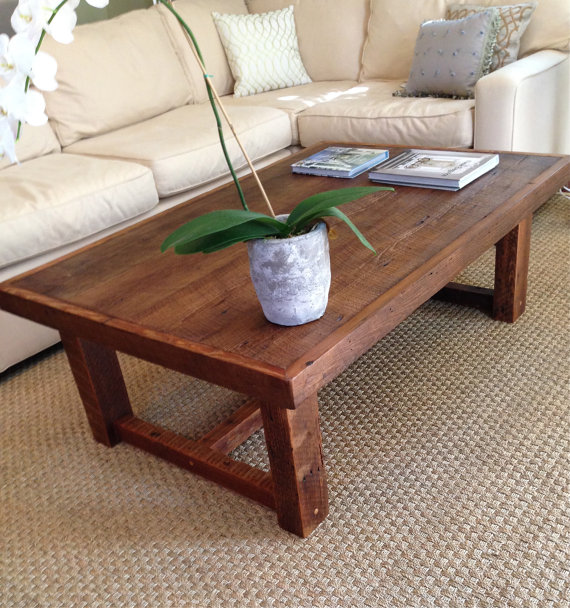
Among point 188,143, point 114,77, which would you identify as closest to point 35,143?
point 114,77

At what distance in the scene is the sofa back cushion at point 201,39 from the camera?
2.97m

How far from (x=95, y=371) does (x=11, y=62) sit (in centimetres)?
94

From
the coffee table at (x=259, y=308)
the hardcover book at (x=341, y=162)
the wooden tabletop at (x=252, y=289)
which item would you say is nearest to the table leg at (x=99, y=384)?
the coffee table at (x=259, y=308)

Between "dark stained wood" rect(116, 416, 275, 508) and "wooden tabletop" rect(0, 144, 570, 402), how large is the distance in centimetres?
30

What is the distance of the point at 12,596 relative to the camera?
1156 mm

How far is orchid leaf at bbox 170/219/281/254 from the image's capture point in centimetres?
97

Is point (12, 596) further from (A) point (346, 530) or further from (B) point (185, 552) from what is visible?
(A) point (346, 530)

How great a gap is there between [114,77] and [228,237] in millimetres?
1976

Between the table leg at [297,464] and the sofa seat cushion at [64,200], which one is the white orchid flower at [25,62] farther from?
the sofa seat cushion at [64,200]

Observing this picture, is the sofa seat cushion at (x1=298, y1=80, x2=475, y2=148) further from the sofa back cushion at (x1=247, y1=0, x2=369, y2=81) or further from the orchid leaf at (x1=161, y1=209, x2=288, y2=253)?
the orchid leaf at (x1=161, y1=209, x2=288, y2=253)

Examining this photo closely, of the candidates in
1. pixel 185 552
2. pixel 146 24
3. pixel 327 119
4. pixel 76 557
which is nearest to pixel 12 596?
pixel 76 557

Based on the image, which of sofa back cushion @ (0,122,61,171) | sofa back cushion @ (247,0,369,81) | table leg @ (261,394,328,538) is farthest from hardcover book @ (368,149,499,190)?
sofa back cushion @ (247,0,369,81)

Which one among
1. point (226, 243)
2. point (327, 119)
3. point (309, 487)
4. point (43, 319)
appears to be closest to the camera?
point (226, 243)

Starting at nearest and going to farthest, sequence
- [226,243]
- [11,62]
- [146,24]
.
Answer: [11,62], [226,243], [146,24]
